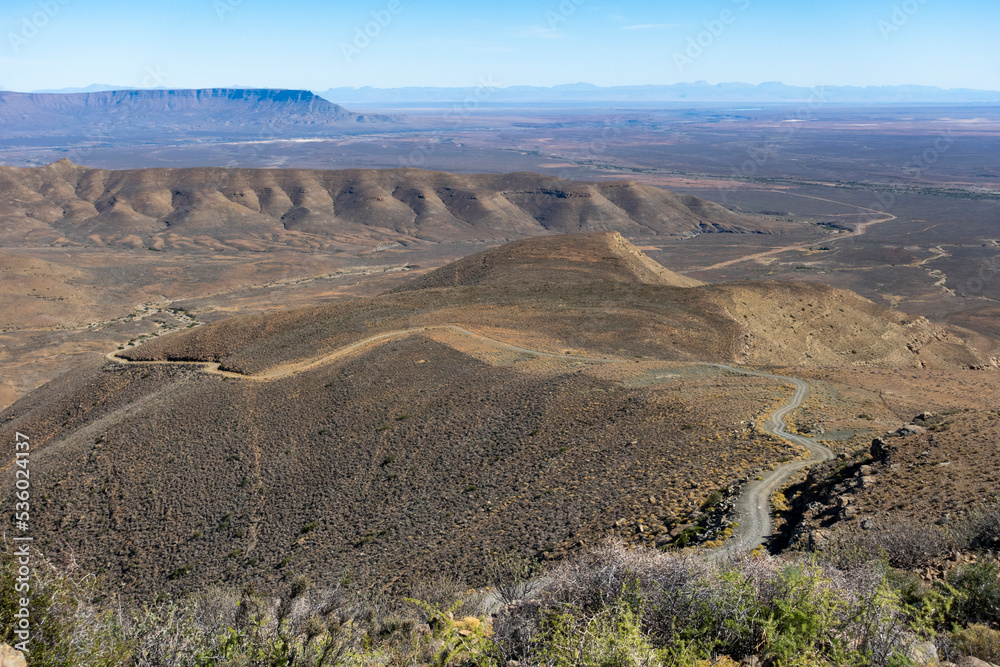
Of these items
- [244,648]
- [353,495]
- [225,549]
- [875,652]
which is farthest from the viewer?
[353,495]

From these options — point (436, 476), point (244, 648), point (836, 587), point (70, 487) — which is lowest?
point (70, 487)

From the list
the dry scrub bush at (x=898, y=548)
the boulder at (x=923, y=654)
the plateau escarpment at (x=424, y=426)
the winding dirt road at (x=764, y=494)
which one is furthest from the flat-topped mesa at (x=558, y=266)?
the boulder at (x=923, y=654)

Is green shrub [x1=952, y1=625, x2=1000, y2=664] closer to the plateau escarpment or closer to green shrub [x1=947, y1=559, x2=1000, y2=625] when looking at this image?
green shrub [x1=947, y1=559, x2=1000, y2=625]

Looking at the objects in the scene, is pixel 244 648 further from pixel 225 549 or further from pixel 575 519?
pixel 225 549

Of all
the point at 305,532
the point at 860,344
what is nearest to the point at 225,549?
the point at 305,532

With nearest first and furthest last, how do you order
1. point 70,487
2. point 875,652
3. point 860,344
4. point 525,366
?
point 875,652 < point 70,487 < point 525,366 < point 860,344

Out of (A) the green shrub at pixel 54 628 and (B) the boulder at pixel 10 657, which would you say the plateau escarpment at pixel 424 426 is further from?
(B) the boulder at pixel 10 657

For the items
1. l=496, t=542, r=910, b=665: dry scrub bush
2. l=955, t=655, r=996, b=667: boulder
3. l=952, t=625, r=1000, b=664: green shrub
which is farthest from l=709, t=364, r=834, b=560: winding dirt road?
l=955, t=655, r=996, b=667: boulder

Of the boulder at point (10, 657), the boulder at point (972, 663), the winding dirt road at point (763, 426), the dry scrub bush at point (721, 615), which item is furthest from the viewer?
the winding dirt road at point (763, 426)
